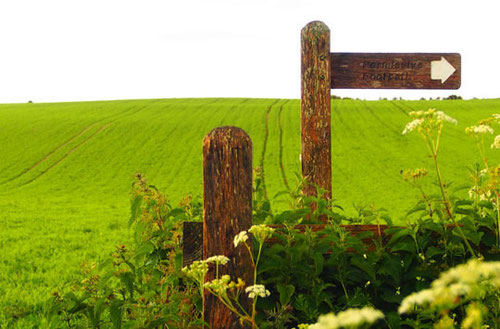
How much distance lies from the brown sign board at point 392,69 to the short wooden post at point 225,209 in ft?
8.34

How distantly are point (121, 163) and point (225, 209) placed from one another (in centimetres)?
3271

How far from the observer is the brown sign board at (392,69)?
522 cm

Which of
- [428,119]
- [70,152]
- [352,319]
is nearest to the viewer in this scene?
[352,319]

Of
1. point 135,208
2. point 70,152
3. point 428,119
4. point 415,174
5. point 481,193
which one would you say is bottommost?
point 70,152

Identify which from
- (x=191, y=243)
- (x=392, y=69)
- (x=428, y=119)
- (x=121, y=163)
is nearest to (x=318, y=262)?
(x=191, y=243)

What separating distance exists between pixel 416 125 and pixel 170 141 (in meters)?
38.6

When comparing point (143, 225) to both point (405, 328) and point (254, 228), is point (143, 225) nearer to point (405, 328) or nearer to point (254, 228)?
point (254, 228)

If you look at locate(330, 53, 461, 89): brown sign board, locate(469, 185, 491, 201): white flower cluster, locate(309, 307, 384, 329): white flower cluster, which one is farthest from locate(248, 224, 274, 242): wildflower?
locate(330, 53, 461, 89): brown sign board

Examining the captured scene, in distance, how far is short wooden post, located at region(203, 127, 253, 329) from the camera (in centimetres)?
294

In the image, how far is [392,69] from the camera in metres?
5.24

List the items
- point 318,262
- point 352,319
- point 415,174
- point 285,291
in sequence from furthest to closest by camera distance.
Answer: point 318,262 < point 285,291 < point 415,174 < point 352,319

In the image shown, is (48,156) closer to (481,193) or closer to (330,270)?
(330,270)

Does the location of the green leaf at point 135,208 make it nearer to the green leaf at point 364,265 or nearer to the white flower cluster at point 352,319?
the green leaf at point 364,265

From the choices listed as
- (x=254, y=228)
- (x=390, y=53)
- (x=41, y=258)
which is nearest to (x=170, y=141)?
(x=41, y=258)
